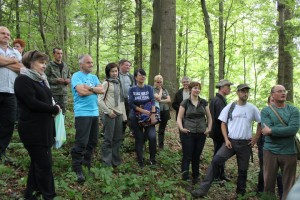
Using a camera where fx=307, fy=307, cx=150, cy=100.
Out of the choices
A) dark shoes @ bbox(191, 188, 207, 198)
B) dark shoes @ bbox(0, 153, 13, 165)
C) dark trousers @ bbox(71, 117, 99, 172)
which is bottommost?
dark shoes @ bbox(191, 188, 207, 198)

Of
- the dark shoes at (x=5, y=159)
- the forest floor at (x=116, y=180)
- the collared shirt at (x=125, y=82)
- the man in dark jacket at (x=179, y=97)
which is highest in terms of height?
the collared shirt at (x=125, y=82)

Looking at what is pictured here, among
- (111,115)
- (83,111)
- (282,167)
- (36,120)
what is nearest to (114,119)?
(111,115)

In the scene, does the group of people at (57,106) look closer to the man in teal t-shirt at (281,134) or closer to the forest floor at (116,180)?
the forest floor at (116,180)

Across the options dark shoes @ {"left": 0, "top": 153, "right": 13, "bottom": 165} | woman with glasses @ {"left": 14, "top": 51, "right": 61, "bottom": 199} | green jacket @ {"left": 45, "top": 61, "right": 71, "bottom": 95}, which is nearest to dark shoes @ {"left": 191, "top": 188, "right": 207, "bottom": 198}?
woman with glasses @ {"left": 14, "top": 51, "right": 61, "bottom": 199}

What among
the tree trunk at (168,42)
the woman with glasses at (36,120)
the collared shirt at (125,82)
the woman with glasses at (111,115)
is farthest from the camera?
the tree trunk at (168,42)

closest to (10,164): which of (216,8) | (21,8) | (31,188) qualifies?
(31,188)

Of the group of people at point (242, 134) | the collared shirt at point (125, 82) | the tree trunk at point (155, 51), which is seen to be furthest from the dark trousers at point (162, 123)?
the tree trunk at point (155, 51)

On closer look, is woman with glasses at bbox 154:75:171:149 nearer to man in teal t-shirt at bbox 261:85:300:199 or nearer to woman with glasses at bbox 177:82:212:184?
woman with glasses at bbox 177:82:212:184

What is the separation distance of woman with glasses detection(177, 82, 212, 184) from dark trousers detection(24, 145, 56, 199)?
3.10 metres

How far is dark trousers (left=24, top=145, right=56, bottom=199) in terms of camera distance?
4.24 m

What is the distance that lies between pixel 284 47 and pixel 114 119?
31.4 feet

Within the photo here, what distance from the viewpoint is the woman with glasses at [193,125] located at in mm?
6637

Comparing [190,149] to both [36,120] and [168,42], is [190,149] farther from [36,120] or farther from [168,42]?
[168,42]

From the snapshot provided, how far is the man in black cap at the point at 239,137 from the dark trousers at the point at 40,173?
2964 mm
